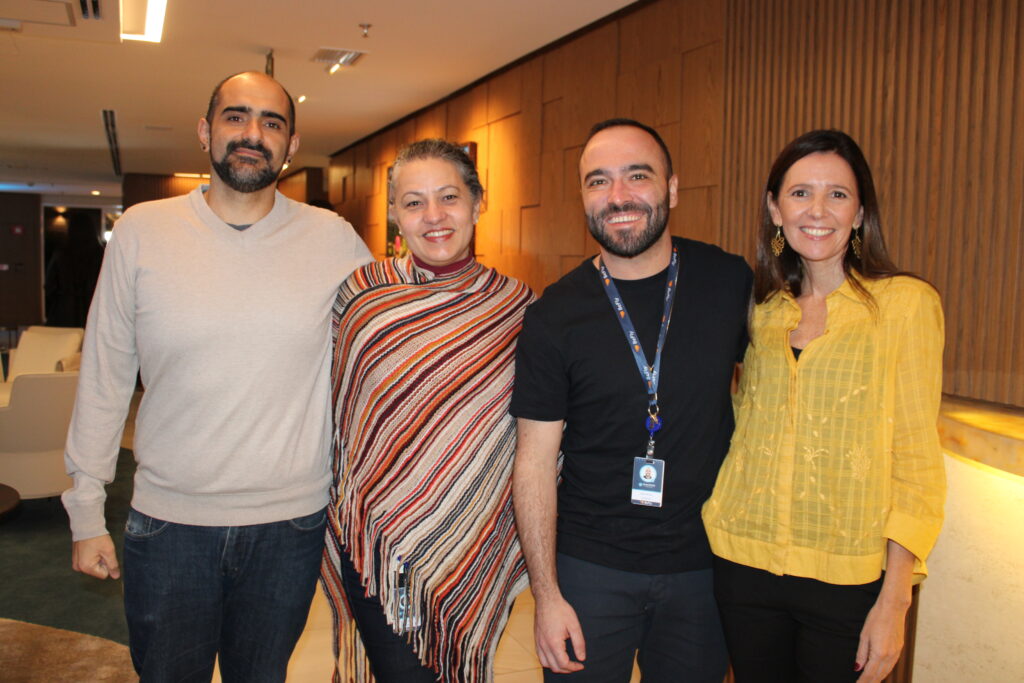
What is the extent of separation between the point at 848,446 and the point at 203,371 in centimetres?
136

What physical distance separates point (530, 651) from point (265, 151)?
246 cm

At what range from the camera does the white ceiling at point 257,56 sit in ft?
17.0

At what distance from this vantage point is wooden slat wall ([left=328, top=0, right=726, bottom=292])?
4359 mm

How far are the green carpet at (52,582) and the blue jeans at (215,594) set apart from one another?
6.44ft

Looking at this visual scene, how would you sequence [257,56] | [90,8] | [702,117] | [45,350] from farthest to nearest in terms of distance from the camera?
[257,56], [45,350], [90,8], [702,117]

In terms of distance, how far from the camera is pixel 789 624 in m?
1.54

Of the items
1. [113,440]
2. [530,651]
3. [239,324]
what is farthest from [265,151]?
[530,651]

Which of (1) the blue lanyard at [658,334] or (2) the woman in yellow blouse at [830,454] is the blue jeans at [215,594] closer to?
(1) the blue lanyard at [658,334]

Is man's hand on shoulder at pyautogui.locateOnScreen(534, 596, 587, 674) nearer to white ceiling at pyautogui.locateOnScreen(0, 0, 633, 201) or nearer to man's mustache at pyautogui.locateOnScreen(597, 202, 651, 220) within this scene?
man's mustache at pyautogui.locateOnScreen(597, 202, 651, 220)

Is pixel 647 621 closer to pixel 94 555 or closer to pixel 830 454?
pixel 830 454

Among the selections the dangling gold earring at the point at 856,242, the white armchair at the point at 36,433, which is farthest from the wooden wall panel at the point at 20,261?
the dangling gold earring at the point at 856,242

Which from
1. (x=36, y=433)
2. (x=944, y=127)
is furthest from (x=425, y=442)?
(x=36, y=433)

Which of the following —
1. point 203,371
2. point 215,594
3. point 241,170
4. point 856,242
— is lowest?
point 215,594

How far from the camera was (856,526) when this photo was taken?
57.1 inches
